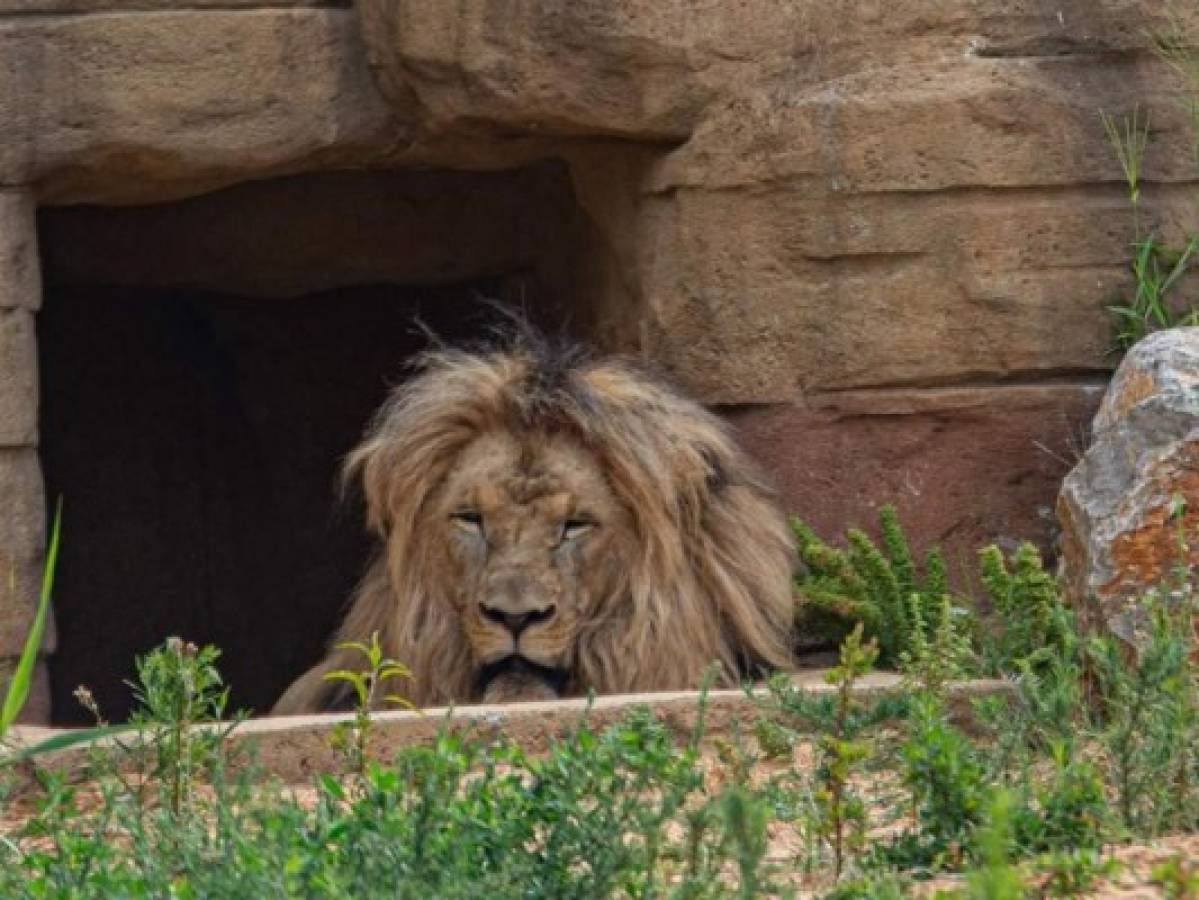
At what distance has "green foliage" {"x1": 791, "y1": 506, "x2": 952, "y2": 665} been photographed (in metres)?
6.60

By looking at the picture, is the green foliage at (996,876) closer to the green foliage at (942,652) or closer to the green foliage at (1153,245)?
the green foliage at (942,652)

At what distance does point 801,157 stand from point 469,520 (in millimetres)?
1231

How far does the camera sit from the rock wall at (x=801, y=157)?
274 inches

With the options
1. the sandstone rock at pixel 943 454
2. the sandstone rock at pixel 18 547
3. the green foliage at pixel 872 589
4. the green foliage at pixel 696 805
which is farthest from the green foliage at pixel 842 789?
the sandstone rock at pixel 18 547

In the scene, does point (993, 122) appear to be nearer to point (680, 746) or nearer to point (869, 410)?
point (869, 410)

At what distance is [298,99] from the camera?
7.11 metres

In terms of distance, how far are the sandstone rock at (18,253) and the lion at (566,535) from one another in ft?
3.02

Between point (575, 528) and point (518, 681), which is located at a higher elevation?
point (575, 528)

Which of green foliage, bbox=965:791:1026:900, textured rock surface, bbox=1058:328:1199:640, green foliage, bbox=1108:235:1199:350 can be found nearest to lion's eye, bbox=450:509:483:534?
textured rock surface, bbox=1058:328:1199:640

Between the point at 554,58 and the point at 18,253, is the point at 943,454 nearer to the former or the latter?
the point at 554,58

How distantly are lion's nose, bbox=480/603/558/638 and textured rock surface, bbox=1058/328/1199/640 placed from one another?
4.03ft

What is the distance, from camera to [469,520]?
6.82m

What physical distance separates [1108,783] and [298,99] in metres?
3.10

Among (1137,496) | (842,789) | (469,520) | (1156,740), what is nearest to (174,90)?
(469,520)
